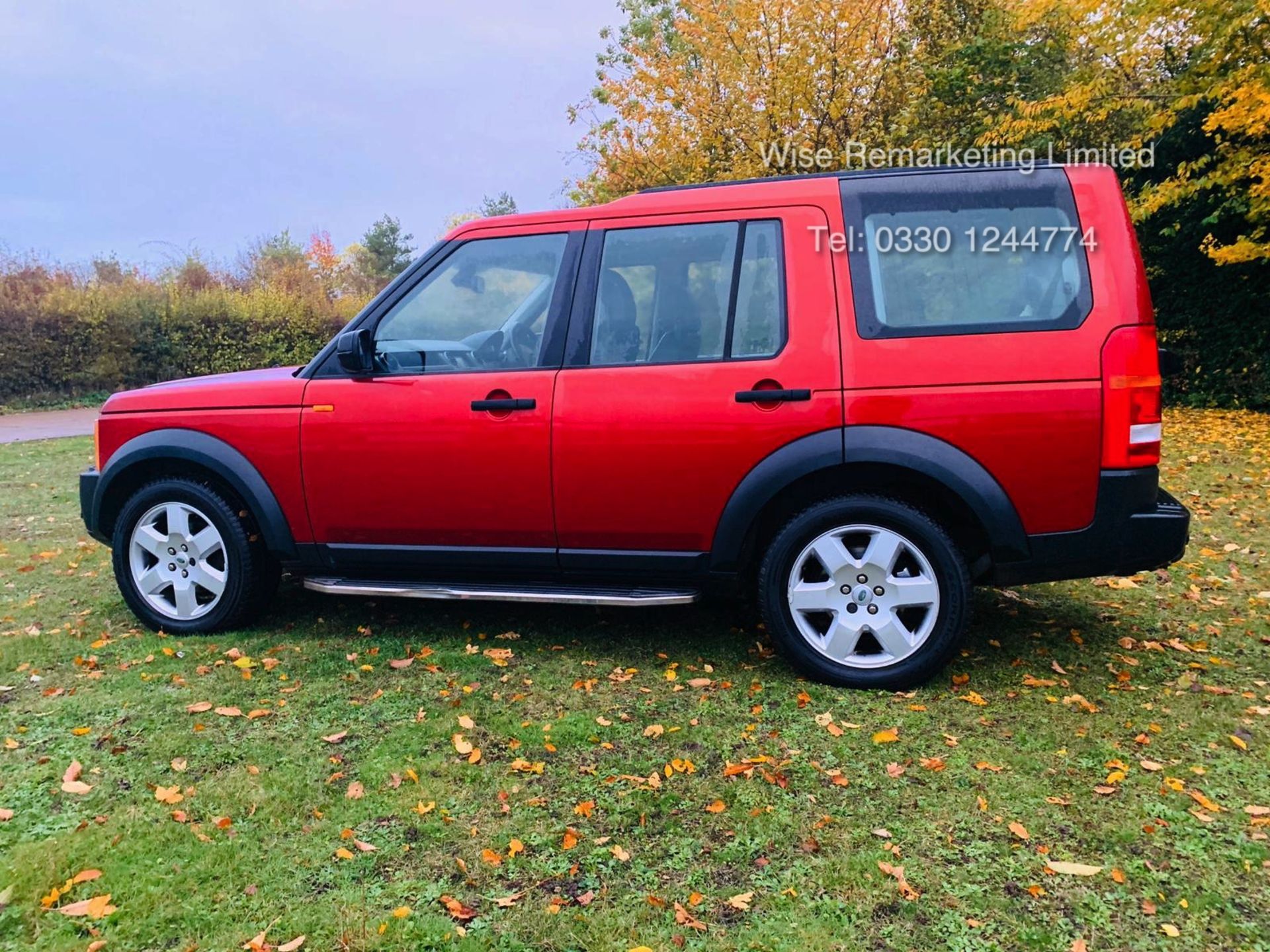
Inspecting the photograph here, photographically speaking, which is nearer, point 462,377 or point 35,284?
point 462,377

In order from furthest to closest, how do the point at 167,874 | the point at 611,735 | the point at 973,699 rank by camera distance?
the point at 973,699, the point at 611,735, the point at 167,874

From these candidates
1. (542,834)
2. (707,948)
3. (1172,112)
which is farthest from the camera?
(1172,112)

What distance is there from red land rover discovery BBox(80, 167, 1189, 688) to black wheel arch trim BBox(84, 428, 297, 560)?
16 millimetres

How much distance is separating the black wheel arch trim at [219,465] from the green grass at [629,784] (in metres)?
0.56

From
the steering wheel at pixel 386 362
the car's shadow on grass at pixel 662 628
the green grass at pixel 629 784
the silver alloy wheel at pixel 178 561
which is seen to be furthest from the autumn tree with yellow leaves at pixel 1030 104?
the silver alloy wheel at pixel 178 561

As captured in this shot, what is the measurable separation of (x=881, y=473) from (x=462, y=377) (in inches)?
69.8

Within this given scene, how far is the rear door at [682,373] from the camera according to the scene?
3.41 meters

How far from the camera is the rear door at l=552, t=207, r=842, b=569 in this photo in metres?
3.41

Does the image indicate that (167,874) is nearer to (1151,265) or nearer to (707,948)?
(707,948)

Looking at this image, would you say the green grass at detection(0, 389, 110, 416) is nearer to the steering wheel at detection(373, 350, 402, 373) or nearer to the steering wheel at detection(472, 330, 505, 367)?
the steering wheel at detection(373, 350, 402, 373)

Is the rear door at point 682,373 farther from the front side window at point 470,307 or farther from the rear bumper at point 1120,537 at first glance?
the rear bumper at point 1120,537

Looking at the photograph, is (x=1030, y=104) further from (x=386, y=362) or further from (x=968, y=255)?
(x=386, y=362)

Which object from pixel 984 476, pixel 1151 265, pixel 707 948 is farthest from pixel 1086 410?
pixel 1151 265

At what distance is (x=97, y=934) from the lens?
7.07 ft
